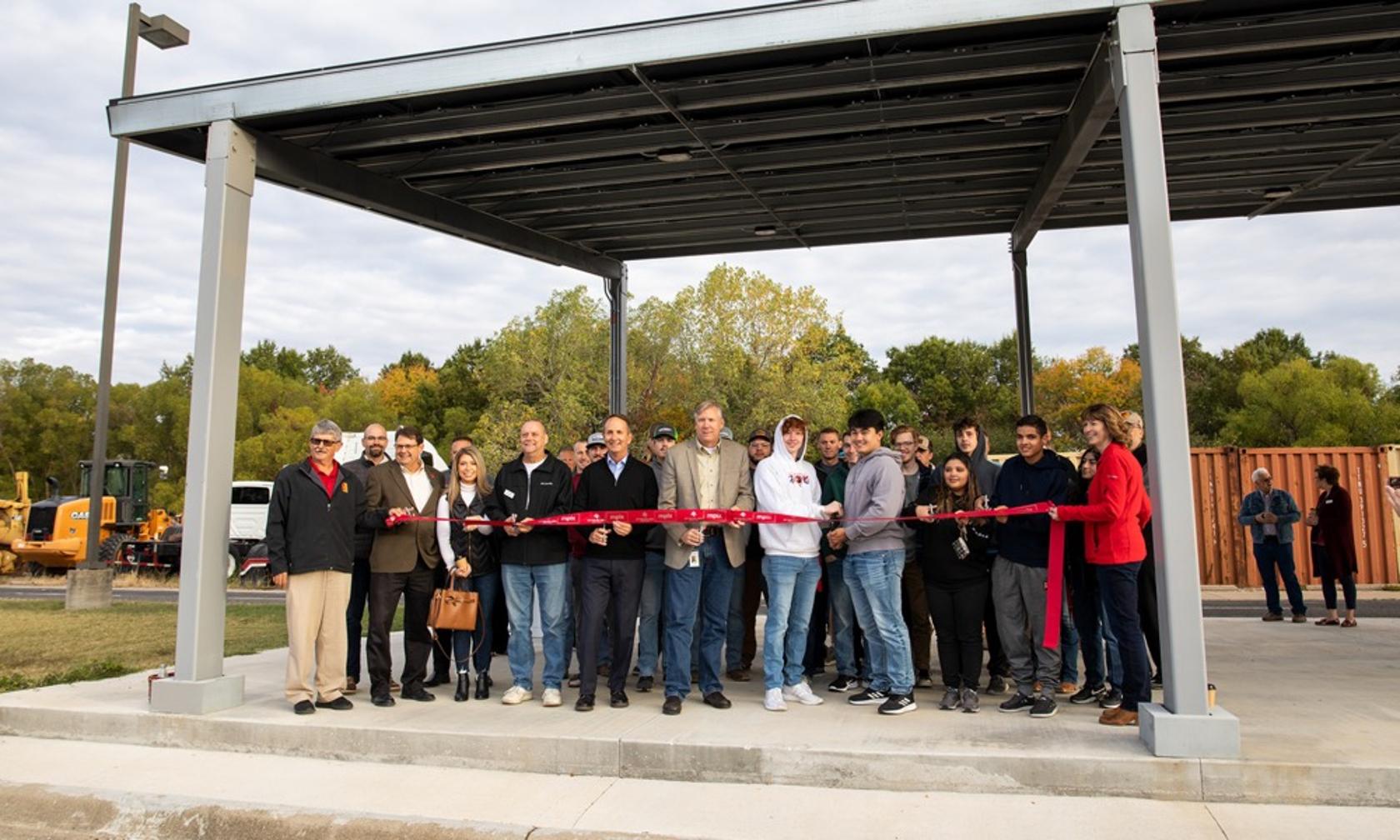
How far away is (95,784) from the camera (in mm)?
5332

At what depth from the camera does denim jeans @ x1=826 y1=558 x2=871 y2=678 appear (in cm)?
700

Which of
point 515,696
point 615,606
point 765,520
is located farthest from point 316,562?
point 765,520

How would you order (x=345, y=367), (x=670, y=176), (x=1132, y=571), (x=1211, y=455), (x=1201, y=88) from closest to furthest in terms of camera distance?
(x=1132, y=571), (x=1201, y=88), (x=670, y=176), (x=1211, y=455), (x=345, y=367)

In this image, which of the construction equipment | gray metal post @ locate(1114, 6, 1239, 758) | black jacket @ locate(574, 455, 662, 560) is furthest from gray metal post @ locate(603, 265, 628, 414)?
the construction equipment

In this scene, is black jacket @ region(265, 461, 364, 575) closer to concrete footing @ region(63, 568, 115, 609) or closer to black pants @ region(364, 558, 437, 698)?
black pants @ region(364, 558, 437, 698)

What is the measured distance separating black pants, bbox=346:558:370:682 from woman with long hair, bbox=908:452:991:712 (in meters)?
4.08

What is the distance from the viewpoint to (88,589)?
14773 millimetres

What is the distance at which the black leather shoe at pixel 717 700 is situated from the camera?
6.31 m

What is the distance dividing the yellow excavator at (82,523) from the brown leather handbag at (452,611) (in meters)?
19.0

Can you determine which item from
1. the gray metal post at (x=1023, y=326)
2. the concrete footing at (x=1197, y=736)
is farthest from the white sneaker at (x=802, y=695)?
the gray metal post at (x=1023, y=326)

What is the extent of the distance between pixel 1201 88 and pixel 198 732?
8.26 metres

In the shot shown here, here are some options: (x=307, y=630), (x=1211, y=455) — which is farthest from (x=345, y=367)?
(x=307, y=630)

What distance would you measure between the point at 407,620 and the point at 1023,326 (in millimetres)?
6914

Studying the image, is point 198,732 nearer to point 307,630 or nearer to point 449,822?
point 307,630
